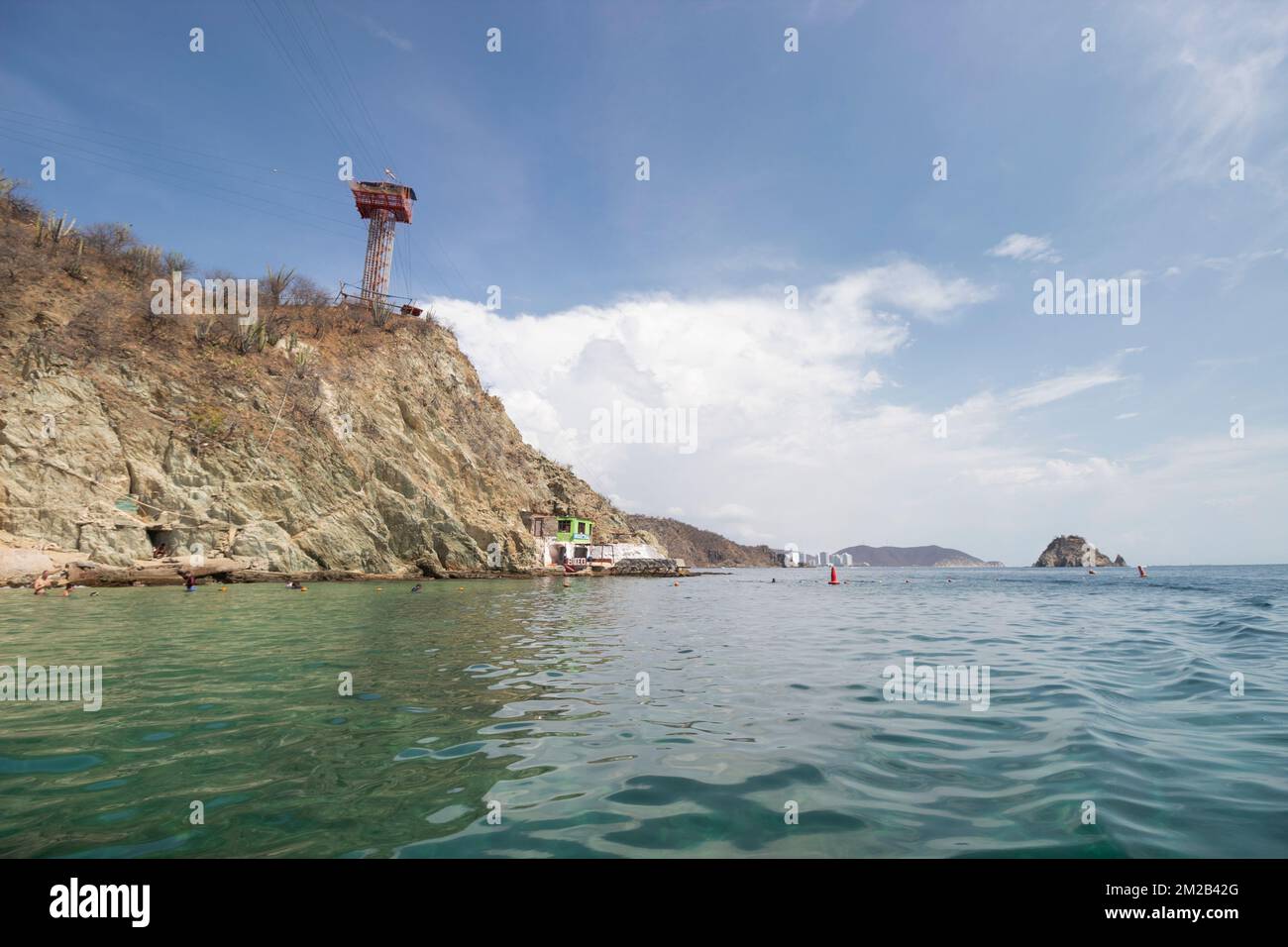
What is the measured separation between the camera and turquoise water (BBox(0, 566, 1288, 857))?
4.01 metres

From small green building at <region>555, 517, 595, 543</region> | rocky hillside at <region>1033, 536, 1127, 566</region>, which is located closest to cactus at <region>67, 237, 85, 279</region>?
small green building at <region>555, 517, 595, 543</region>

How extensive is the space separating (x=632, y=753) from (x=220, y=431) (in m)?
42.8

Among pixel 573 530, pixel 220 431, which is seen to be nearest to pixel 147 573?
pixel 220 431

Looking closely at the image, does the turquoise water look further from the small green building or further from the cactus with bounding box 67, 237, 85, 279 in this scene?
the small green building

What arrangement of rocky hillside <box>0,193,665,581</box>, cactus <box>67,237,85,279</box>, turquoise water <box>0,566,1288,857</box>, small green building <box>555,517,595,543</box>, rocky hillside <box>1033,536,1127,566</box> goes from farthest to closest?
1. rocky hillside <box>1033,536,1127,566</box>
2. small green building <box>555,517,595,543</box>
3. cactus <box>67,237,85,279</box>
4. rocky hillside <box>0,193,665,581</box>
5. turquoise water <box>0,566,1288,857</box>

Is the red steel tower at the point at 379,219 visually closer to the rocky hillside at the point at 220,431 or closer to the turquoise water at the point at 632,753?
Result: the rocky hillside at the point at 220,431

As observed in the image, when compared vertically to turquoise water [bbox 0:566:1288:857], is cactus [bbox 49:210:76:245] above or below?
above

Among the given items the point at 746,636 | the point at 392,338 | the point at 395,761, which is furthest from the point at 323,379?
the point at 395,761

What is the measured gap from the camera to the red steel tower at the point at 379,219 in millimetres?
58562

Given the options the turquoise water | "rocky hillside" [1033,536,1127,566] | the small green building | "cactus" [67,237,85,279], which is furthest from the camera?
"rocky hillside" [1033,536,1127,566]

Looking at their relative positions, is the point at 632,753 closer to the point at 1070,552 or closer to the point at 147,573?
the point at 147,573

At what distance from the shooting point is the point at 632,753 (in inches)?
231

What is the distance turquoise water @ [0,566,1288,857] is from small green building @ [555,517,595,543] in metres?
53.9
